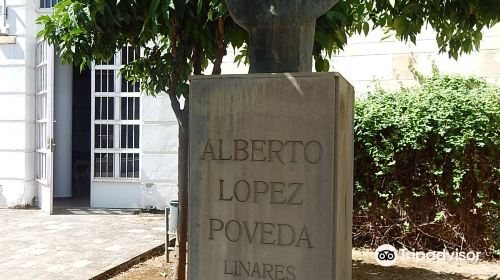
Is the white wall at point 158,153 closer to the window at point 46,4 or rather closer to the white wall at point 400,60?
the window at point 46,4

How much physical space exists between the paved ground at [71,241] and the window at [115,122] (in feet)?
2.44

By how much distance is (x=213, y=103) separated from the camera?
8.57 ft

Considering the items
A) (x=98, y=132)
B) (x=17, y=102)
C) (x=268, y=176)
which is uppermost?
(x=17, y=102)

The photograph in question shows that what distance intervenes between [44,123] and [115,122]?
1093 millimetres

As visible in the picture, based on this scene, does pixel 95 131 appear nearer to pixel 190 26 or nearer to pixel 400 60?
pixel 400 60

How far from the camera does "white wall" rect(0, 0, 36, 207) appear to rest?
848 centimetres

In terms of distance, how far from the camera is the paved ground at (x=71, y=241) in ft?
16.8

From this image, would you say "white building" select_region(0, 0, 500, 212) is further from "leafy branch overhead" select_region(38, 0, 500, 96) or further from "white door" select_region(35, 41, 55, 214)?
"leafy branch overhead" select_region(38, 0, 500, 96)

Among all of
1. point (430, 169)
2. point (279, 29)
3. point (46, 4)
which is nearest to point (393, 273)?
point (430, 169)

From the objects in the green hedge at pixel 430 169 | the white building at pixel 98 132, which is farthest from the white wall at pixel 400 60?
the white building at pixel 98 132

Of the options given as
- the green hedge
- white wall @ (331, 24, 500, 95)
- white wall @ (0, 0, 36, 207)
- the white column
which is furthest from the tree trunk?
the white column

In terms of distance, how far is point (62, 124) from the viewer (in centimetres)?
941

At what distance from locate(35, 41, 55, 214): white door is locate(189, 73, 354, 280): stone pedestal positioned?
19.4ft

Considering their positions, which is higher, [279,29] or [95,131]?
[279,29]
